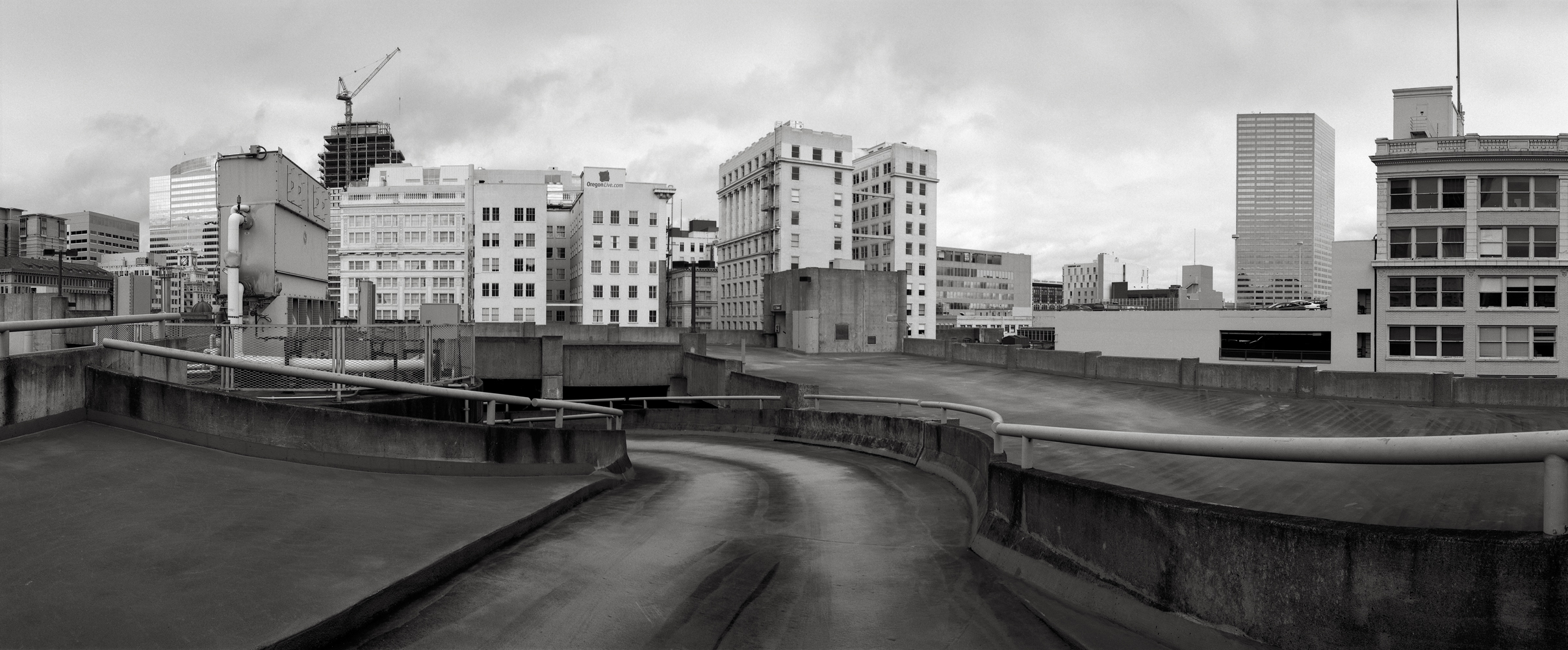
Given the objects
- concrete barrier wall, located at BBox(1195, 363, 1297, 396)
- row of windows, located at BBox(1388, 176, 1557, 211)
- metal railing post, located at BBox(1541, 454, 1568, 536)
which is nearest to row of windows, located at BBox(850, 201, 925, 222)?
row of windows, located at BBox(1388, 176, 1557, 211)

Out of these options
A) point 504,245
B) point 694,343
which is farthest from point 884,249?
point 694,343

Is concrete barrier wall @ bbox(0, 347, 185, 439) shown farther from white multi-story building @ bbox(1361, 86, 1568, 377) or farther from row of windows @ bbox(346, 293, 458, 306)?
row of windows @ bbox(346, 293, 458, 306)

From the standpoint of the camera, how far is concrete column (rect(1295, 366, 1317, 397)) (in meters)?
22.0

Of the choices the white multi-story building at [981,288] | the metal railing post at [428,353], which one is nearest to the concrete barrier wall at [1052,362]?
the metal railing post at [428,353]

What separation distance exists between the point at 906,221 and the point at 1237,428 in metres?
98.4

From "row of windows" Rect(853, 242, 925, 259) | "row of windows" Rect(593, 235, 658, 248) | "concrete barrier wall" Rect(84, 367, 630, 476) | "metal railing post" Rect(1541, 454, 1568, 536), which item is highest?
"row of windows" Rect(853, 242, 925, 259)

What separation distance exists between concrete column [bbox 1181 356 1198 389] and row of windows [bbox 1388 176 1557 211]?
37.5 meters

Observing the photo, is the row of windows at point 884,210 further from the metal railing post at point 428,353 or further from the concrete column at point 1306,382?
the metal railing post at point 428,353

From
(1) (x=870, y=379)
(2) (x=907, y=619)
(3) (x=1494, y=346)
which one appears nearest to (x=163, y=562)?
(2) (x=907, y=619)

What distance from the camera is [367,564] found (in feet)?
18.1

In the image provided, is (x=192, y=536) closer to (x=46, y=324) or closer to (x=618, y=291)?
(x=46, y=324)

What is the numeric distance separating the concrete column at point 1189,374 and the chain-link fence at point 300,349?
2117 cm

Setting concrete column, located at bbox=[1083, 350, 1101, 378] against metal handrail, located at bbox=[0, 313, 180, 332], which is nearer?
metal handrail, located at bbox=[0, 313, 180, 332]

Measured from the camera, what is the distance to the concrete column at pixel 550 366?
35469 millimetres
